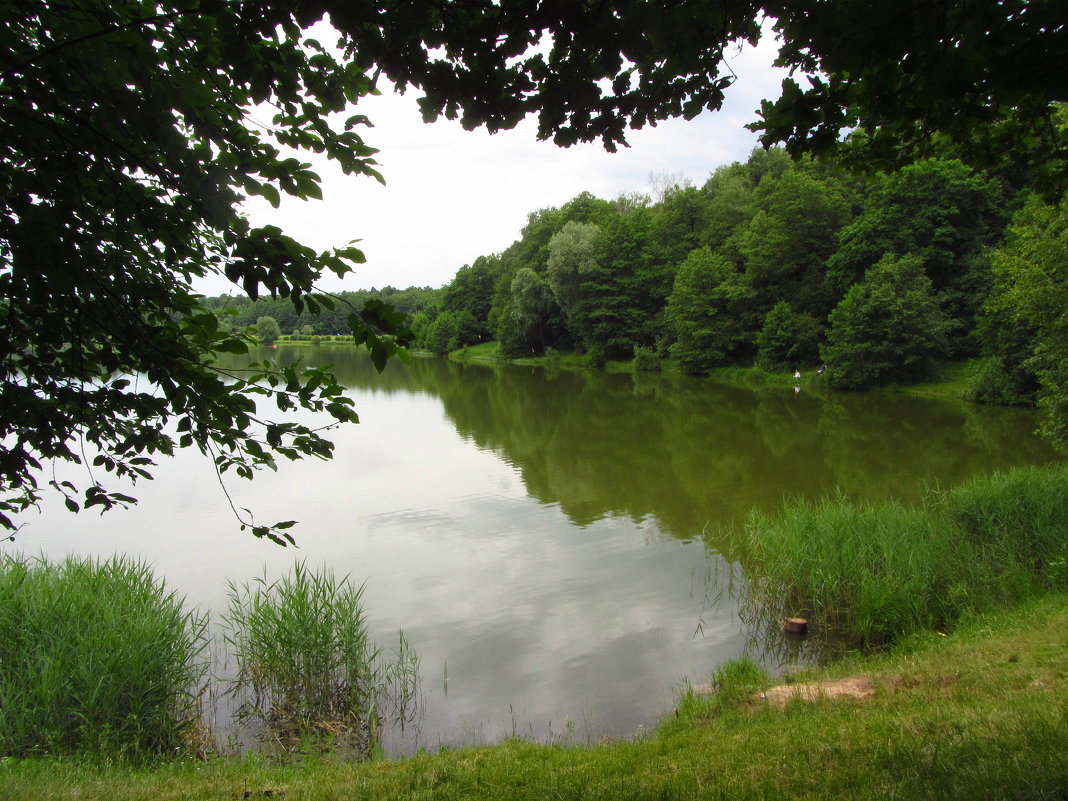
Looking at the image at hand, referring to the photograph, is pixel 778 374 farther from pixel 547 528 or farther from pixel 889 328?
pixel 547 528

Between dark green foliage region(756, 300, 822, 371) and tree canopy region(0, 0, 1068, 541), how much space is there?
1387 inches

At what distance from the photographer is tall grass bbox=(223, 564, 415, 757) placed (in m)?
5.98

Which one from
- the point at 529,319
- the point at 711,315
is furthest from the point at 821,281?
the point at 529,319

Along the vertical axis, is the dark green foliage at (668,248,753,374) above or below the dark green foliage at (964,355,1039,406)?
→ above

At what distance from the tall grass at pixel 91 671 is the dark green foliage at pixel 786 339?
3555cm

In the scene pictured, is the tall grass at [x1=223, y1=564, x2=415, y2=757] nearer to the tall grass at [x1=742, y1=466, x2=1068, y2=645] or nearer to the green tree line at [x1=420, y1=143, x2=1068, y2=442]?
the tall grass at [x1=742, y1=466, x2=1068, y2=645]

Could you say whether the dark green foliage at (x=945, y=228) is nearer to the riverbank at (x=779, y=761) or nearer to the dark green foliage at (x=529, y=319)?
the dark green foliage at (x=529, y=319)

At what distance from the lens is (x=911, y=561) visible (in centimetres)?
756

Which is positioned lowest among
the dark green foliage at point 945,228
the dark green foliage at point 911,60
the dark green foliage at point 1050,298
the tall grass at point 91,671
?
the tall grass at point 91,671

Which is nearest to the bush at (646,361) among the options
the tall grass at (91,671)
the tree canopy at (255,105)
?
the tall grass at (91,671)

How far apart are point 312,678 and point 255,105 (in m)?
5.24

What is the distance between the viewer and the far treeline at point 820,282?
83.5 ft

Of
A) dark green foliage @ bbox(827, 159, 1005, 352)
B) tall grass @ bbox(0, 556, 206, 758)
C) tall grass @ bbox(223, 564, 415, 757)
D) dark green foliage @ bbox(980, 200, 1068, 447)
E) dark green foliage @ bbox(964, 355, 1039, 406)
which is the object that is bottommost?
dark green foliage @ bbox(964, 355, 1039, 406)

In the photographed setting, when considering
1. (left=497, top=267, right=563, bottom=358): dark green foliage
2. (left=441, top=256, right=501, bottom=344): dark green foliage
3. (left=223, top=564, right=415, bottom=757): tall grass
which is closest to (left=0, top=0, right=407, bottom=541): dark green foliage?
(left=223, top=564, right=415, bottom=757): tall grass
